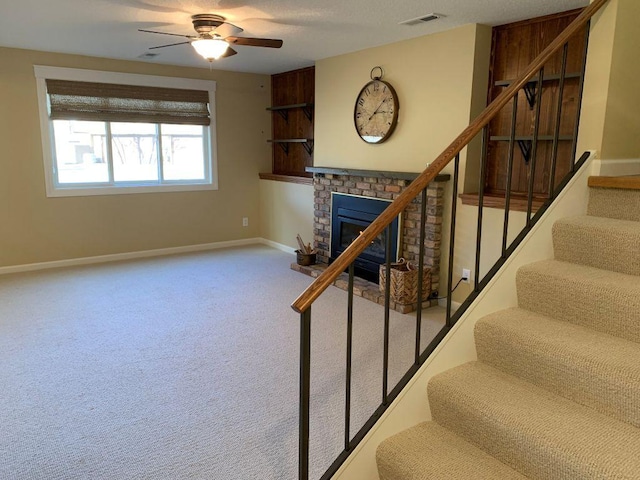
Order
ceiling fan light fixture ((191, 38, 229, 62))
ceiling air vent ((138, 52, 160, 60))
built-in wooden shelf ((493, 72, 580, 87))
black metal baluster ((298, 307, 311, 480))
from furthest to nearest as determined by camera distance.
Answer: ceiling air vent ((138, 52, 160, 60)) → ceiling fan light fixture ((191, 38, 229, 62)) → built-in wooden shelf ((493, 72, 580, 87)) → black metal baluster ((298, 307, 311, 480))

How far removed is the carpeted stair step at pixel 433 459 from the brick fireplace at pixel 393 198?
187 centimetres

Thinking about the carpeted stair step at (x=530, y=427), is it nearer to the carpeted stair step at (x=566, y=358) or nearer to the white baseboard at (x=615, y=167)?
the carpeted stair step at (x=566, y=358)

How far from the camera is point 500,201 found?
12.0ft

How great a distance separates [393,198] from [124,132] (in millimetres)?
3529

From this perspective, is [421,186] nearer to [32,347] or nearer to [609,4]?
[609,4]

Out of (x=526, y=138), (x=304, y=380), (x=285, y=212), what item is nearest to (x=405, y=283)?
(x=526, y=138)

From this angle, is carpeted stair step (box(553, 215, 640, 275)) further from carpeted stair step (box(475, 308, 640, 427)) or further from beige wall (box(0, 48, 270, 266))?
beige wall (box(0, 48, 270, 266))

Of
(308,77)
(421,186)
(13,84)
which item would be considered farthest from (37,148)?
(421,186)

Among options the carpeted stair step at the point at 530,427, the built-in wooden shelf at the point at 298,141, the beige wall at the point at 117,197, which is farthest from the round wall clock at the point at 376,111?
the carpeted stair step at the point at 530,427

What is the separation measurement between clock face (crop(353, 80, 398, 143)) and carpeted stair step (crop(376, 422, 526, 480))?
330 cm

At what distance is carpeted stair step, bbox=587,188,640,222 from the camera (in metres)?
2.18

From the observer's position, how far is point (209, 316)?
13.1ft

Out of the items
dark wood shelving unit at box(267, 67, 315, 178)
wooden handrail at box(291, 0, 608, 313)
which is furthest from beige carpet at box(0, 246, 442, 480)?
dark wood shelving unit at box(267, 67, 315, 178)

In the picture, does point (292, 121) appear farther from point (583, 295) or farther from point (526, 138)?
point (583, 295)
